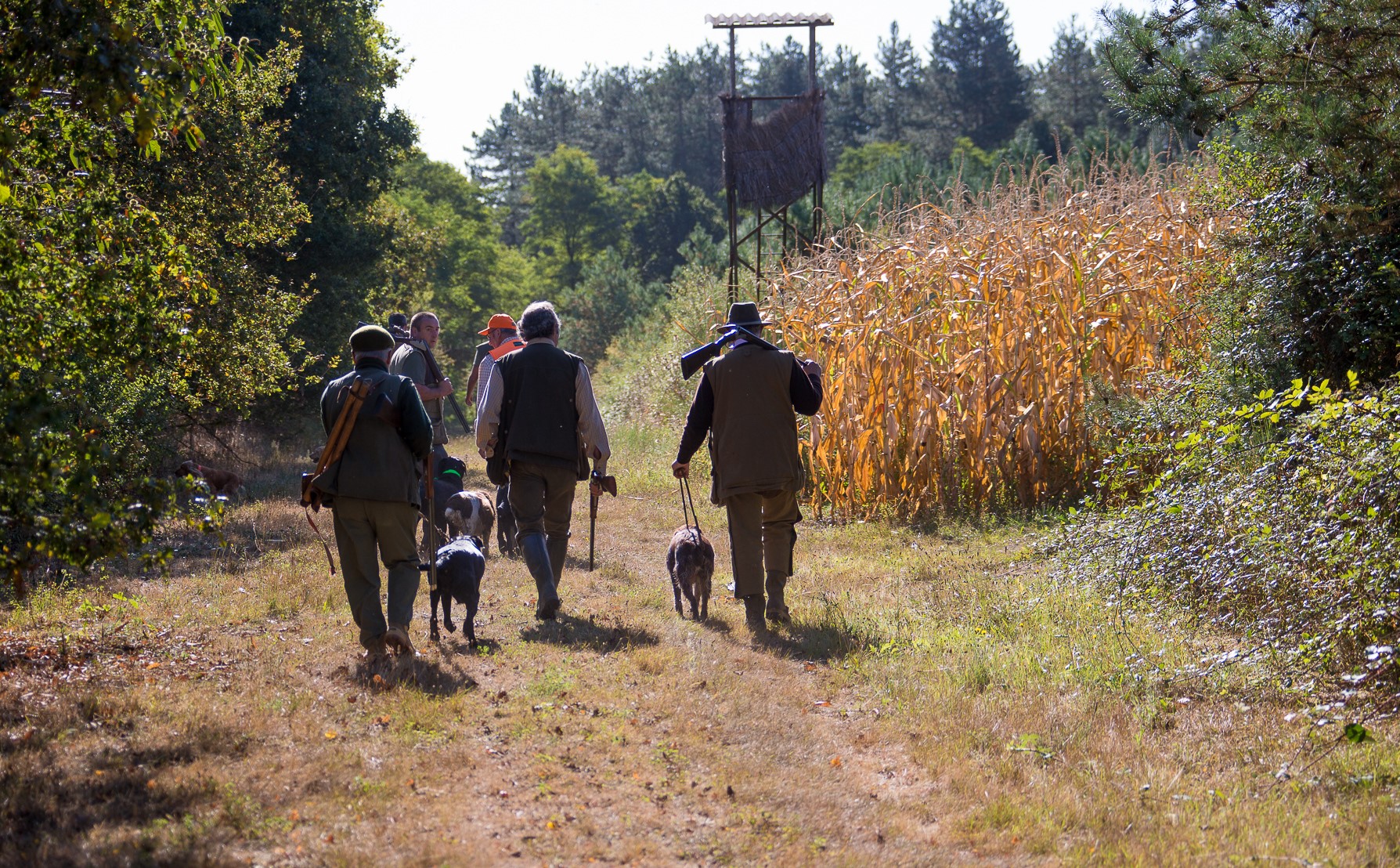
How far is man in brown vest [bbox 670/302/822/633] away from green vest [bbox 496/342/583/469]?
2.71ft

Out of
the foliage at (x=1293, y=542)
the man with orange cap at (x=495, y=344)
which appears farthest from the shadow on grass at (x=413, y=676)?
the man with orange cap at (x=495, y=344)

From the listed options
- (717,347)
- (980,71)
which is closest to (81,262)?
(717,347)

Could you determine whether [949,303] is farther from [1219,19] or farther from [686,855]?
[686,855]

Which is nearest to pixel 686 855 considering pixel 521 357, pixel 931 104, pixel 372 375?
pixel 372 375

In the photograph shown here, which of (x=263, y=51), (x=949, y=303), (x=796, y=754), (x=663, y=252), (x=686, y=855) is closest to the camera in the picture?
(x=686, y=855)

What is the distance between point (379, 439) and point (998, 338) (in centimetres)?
690

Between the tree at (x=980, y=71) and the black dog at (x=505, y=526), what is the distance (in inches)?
2083

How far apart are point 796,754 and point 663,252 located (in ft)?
167

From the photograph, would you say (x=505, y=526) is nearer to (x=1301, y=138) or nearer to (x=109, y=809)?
(x=109, y=809)

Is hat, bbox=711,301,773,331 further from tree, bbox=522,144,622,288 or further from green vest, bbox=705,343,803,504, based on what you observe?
tree, bbox=522,144,622,288

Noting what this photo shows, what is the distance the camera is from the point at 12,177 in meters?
6.02

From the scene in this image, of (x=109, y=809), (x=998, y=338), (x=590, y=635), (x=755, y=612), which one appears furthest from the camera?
(x=998, y=338)

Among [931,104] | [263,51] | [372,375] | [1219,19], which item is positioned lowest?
[372,375]

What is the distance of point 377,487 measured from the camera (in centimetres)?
660
